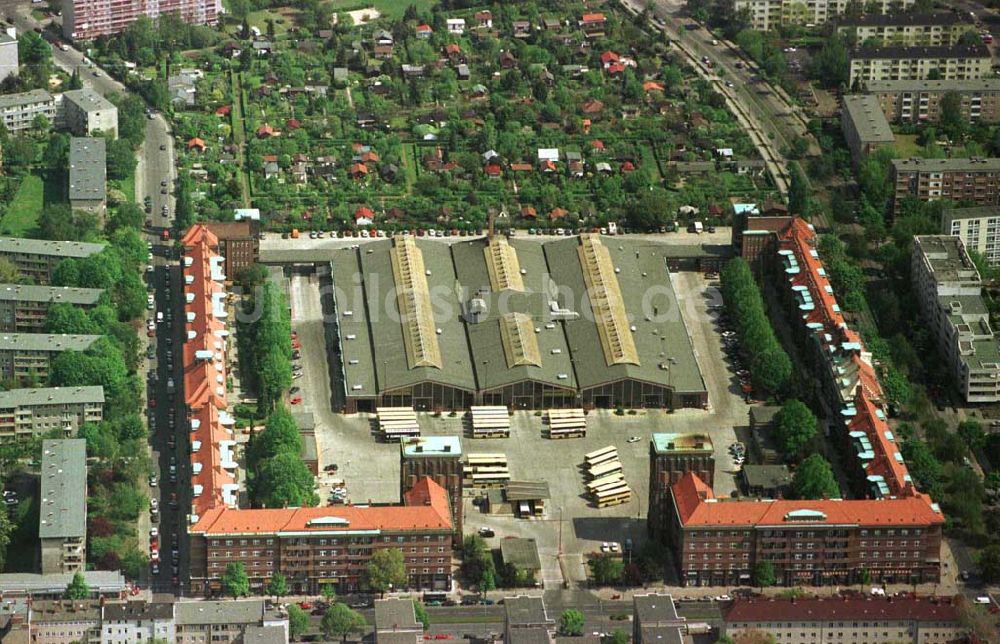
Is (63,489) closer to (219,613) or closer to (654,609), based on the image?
Answer: (219,613)

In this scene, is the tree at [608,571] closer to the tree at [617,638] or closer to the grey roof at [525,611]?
the tree at [617,638]

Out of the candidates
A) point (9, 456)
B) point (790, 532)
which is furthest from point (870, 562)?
point (9, 456)

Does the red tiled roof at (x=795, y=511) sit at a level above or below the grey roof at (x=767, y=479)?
below

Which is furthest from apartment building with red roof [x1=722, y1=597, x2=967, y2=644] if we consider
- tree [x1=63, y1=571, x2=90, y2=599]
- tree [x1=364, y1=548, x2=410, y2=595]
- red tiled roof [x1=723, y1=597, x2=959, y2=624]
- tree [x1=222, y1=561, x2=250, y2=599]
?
tree [x1=63, y1=571, x2=90, y2=599]

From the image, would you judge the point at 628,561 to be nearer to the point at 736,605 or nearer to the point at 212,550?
the point at 736,605

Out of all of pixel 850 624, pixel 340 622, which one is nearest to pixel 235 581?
pixel 340 622

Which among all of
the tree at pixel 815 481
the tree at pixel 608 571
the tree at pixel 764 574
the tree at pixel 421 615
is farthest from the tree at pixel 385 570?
the tree at pixel 815 481

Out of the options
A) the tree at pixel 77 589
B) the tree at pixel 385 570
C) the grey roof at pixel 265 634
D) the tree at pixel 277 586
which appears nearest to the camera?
the grey roof at pixel 265 634
